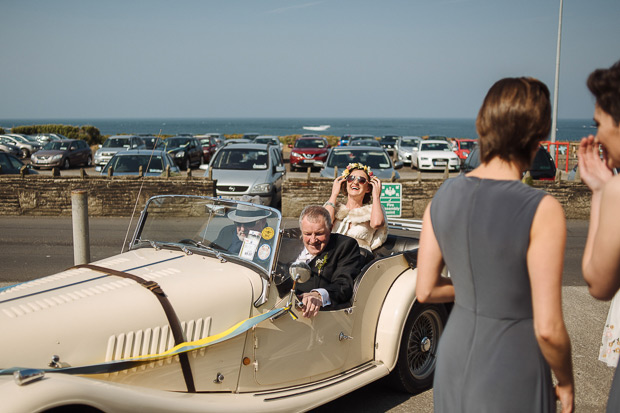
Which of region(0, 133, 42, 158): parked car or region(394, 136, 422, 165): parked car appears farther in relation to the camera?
region(0, 133, 42, 158): parked car

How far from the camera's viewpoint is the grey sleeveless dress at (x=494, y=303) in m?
1.90

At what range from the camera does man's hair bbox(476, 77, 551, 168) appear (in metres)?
1.98

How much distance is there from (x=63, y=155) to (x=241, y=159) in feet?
51.6

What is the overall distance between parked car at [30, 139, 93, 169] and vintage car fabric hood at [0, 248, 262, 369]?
2589 centimetres

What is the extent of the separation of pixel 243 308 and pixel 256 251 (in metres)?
0.44

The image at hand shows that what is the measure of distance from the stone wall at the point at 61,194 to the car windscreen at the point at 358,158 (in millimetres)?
5158

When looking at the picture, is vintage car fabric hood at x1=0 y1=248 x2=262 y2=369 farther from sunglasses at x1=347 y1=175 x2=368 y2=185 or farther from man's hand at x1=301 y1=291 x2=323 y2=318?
sunglasses at x1=347 y1=175 x2=368 y2=185

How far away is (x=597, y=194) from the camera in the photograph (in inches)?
82.9

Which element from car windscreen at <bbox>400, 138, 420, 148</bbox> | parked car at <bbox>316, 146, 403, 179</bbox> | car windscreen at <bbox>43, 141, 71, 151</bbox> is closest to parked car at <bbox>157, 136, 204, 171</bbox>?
car windscreen at <bbox>43, 141, 71, 151</bbox>

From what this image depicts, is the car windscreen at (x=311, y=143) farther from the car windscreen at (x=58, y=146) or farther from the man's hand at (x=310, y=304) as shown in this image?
the man's hand at (x=310, y=304)

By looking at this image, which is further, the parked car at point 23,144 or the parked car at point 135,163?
the parked car at point 23,144

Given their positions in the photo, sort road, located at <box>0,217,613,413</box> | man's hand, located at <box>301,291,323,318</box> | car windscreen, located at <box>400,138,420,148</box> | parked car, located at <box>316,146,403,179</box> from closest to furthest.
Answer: man's hand, located at <box>301,291,323,318</box> → road, located at <box>0,217,613,413</box> → parked car, located at <box>316,146,403,179</box> → car windscreen, located at <box>400,138,420,148</box>

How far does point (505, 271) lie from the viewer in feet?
6.27

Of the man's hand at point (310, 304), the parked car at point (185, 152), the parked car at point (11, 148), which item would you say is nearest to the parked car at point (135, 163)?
the parked car at point (185, 152)
